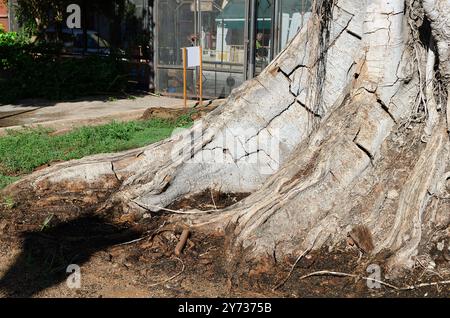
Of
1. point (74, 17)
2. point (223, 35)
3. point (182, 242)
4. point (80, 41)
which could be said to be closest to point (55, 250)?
point (182, 242)

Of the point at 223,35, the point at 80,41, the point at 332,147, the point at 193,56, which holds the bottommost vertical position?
the point at 332,147

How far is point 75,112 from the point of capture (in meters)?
12.6

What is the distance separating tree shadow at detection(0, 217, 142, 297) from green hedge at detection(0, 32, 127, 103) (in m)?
9.08

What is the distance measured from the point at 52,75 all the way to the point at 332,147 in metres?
11.0

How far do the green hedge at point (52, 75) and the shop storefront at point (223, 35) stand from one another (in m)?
1.25

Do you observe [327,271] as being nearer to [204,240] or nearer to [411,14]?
[204,240]

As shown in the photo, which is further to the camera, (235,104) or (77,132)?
(77,132)

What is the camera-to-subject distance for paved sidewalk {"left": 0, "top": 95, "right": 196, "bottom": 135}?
35.0 feet

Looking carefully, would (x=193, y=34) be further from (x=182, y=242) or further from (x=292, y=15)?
(x=182, y=242)

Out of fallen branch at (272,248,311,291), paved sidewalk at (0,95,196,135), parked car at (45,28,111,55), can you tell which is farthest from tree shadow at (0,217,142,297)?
parked car at (45,28,111,55)

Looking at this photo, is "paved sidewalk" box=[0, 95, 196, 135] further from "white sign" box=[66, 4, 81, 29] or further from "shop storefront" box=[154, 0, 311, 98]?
"white sign" box=[66, 4, 81, 29]

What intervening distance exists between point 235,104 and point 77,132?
14.1 feet

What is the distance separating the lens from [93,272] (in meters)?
4.73
